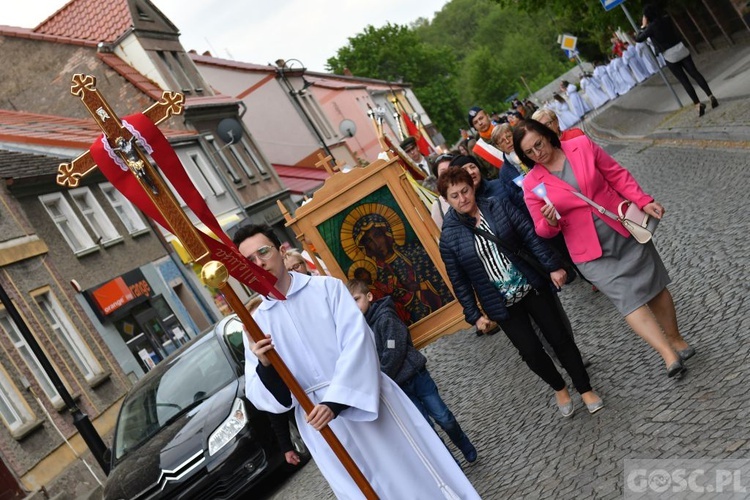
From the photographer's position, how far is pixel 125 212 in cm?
2691

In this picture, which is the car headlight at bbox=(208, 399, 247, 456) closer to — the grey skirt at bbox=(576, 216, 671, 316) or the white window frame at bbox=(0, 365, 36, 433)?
the grey skirt at bbox=(576, 216, 671, 316)

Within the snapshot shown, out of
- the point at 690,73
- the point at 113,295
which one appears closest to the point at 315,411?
the point at 690,73

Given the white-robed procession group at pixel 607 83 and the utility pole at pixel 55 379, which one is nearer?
the utility pole at pixel 55 379

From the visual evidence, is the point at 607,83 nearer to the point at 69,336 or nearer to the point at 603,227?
the point at 69,336

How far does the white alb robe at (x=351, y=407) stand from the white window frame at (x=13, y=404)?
→ 14391mm

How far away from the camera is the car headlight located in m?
9.88

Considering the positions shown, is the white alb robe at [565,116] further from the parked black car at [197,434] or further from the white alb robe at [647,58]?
the parked black car at [197,434]

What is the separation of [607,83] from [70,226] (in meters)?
21.6

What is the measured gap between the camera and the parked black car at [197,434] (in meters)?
9.76

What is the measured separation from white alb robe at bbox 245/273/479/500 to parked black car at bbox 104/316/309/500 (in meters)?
4.94

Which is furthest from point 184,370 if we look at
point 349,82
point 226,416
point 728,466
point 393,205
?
point 349,82

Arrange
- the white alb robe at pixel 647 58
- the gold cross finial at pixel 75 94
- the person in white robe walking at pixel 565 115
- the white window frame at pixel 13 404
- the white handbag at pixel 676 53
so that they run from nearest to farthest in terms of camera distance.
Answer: the gold cross finial at pixel 75 94, the white handbag at pixel 676 53, the white window frame at pixel 13 404, the white alb robe at pixel 647 58, the person in white robe walking at pixel 565 115

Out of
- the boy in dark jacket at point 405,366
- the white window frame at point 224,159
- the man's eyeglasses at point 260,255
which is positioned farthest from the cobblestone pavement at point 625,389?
the white window frame at point 224,159

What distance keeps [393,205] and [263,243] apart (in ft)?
15.3
